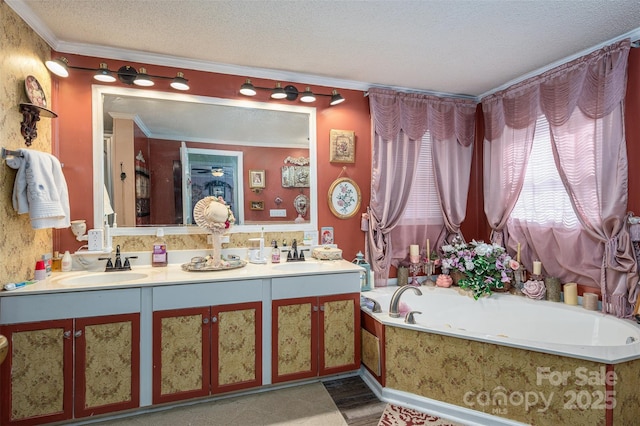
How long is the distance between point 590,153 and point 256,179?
2628mm

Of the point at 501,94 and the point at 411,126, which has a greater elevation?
the point at 501,94

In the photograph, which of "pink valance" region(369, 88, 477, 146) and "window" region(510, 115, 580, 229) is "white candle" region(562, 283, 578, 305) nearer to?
"window" region(510, 115, 580, 229)

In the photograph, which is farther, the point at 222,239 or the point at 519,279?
the point at 519,279

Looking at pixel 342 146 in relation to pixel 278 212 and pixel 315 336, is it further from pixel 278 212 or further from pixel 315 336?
pixel 315 336

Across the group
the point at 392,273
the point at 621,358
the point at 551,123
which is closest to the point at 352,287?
the point at 392,273

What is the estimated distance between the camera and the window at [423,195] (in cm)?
328

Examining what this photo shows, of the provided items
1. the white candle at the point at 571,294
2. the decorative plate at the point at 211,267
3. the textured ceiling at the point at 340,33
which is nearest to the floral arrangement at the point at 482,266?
the white candle at the point at 571,294

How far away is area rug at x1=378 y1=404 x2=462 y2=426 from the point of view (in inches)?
79.5

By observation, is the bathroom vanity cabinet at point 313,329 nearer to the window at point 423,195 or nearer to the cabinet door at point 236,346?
the cabinet door at point 236,346

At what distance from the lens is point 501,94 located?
3.18 metres

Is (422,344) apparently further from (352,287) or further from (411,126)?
(411,126)

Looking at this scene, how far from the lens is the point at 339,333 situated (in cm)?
247

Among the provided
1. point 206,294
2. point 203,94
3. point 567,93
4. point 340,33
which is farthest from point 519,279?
point 203,94

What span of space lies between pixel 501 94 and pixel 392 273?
206 centimetres
